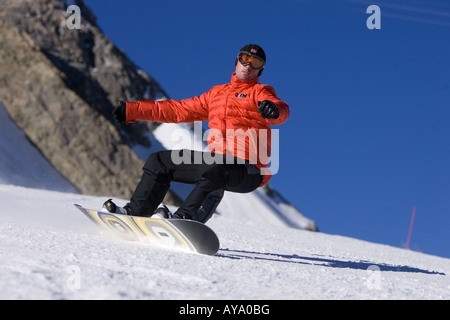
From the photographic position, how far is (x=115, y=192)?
26.4 meters

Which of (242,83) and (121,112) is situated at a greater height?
(242,83)

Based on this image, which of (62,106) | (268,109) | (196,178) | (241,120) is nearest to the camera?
(268,109)

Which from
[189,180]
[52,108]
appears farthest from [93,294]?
[52,108]

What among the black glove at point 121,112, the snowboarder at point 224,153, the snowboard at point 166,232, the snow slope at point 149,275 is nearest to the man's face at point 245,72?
the snowboarder at point 224,153

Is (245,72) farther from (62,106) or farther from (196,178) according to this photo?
(62,106)

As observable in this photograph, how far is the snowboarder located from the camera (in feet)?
14.0

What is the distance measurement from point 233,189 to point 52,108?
2571 cm

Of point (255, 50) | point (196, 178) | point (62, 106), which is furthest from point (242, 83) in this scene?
point (62, 106)

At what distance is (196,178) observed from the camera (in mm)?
4414

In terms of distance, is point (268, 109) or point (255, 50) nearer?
point (268, 109)

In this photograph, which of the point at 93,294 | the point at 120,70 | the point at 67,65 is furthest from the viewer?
the point at 120,70

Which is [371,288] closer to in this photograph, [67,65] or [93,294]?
[93,294]

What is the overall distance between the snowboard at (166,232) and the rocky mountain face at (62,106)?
21753mm

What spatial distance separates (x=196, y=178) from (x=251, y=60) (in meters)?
1.19
